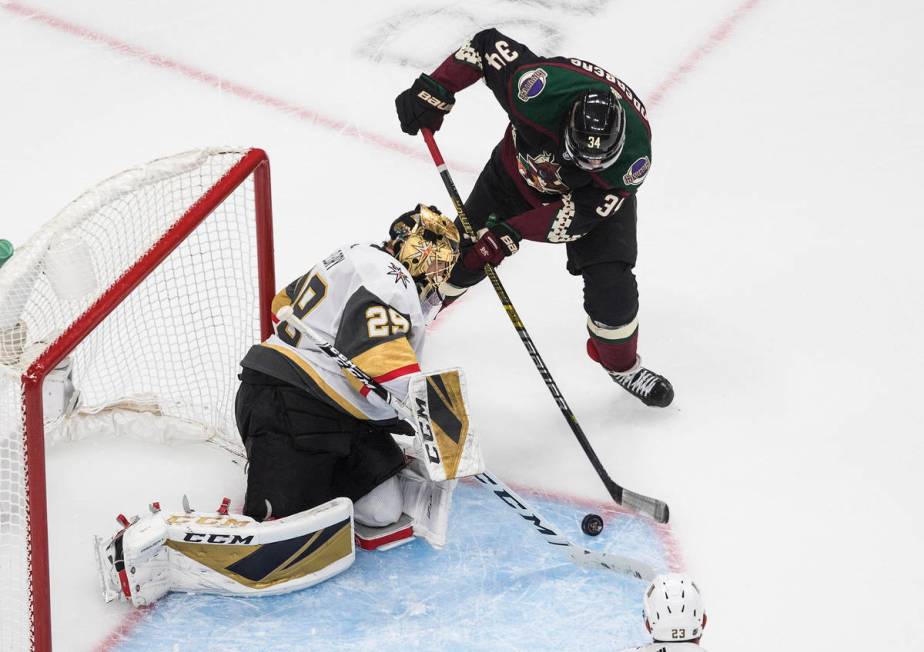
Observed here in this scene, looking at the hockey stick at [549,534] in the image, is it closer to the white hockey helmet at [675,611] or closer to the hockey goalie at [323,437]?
the hockey goalie at [323,437]

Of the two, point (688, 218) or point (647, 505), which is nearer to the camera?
point (647, 505)

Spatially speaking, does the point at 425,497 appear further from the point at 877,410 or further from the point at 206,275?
the point at 877,410

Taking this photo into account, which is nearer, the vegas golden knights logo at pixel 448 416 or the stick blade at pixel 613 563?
the vegas golden knights logo at pixel 448 416

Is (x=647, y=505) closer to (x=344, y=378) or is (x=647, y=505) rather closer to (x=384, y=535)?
(x=384, y=535)

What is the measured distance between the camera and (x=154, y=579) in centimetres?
282

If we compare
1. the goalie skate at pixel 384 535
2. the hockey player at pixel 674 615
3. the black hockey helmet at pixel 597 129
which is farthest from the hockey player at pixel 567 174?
the hockey player at pixel 674 615

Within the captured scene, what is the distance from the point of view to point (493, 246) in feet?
10.2

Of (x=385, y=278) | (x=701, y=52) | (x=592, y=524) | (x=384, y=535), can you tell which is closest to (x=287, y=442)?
(x=384, y=535)

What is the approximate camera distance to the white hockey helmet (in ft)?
6.53

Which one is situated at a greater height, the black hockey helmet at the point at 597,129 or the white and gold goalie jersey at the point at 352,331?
the black hockey helmet at the point at 597,129

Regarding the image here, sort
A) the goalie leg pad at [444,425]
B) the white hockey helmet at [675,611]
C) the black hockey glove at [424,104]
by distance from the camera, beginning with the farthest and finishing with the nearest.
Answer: the black hockey glove at [424,104] → the goalie leg pad at [444,425] → the white hockey helmet at [675,611]

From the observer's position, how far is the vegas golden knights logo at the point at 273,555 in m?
2.80

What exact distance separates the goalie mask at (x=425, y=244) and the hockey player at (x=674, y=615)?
102 centimetres

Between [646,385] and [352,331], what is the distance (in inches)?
42.5
